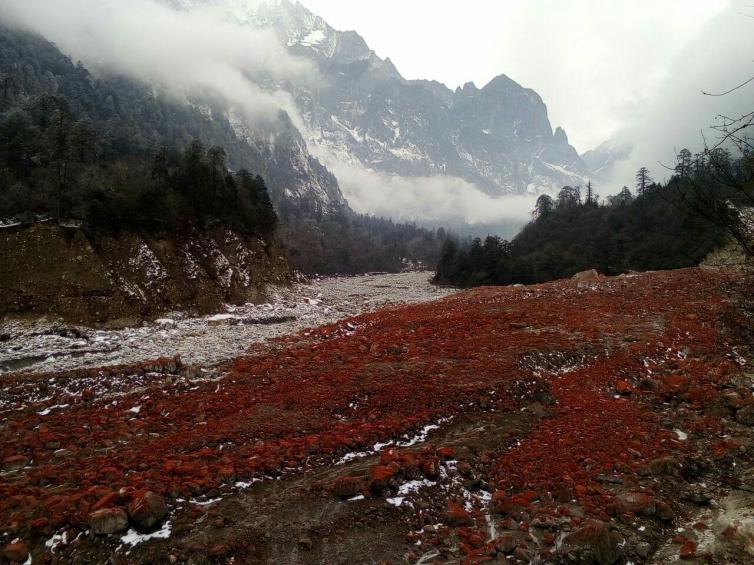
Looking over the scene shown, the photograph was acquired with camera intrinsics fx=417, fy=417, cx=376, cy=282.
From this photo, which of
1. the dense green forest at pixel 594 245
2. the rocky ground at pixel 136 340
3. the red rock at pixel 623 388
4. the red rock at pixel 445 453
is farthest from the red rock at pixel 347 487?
the dense green forest at pixel 594 245

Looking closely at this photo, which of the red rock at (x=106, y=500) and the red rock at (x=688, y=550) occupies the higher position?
the red rock at (x=688, y=550)

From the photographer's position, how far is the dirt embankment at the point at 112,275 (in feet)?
80.3

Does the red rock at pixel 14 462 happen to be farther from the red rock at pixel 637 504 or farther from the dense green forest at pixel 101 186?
the dense green forest at pixel 101 186

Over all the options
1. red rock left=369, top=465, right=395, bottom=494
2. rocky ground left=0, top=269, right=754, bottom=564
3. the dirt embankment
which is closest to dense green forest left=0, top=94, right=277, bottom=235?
the dirt embankment

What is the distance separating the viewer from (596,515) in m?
6.91

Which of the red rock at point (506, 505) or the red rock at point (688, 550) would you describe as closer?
the red rock at point (688, 550)

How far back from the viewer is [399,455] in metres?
8.45

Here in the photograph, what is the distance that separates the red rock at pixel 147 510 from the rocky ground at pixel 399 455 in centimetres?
3

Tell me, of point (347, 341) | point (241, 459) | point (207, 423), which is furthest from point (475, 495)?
point (347, 341)

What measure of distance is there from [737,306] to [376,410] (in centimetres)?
1801

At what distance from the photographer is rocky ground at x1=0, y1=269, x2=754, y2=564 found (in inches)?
251

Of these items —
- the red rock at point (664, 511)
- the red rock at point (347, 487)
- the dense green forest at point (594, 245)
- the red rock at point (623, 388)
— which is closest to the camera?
the red rock at point (664, 511)

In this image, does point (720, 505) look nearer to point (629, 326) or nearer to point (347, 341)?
point (629, 326)

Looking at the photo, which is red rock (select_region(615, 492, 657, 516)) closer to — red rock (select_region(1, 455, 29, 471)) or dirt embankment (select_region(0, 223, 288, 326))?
red rock (select_region(1, 455, 29, 471))
